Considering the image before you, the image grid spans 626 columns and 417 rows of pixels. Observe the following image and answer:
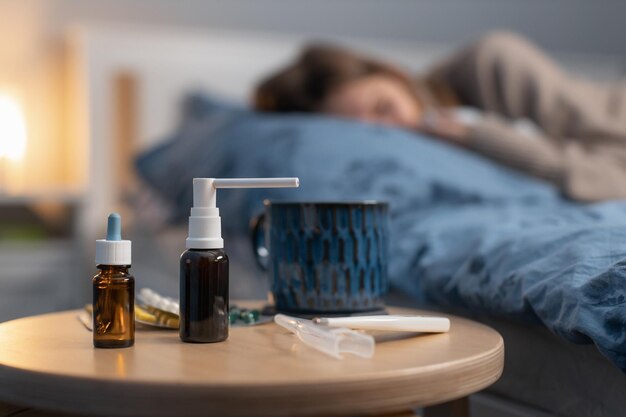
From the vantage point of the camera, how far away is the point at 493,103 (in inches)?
75.5

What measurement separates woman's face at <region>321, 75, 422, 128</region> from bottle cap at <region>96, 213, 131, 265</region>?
1.06m

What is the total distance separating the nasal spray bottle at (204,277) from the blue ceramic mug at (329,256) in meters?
0.11

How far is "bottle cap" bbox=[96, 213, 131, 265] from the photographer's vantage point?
57cm

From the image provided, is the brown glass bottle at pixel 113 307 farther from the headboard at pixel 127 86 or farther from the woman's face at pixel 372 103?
the headboard at pixel 127 86

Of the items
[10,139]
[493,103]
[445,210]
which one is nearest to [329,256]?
[445,210]

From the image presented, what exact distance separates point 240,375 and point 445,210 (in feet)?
2.35

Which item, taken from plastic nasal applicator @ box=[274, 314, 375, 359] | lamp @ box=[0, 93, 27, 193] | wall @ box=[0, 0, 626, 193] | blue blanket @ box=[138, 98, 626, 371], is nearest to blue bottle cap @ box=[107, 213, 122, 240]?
plastic nasal applicator @ box=[274, 314, 375, 359]

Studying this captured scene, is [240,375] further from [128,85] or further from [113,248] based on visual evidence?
[128,85]

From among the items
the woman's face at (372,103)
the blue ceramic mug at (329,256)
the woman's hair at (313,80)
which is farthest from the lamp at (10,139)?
the blue ceramic mug at (329,256)

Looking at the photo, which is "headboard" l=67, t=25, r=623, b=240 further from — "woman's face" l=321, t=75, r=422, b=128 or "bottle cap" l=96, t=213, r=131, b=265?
"bottle cap" l=96, t=213, r=131, b=265

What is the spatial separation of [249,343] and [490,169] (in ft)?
2.85

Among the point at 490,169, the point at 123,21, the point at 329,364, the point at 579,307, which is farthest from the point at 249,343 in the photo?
the point at 123,21

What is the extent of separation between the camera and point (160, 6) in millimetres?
2471

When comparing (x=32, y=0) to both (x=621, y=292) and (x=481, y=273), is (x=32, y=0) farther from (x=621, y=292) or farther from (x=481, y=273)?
(x=621, y=292)
